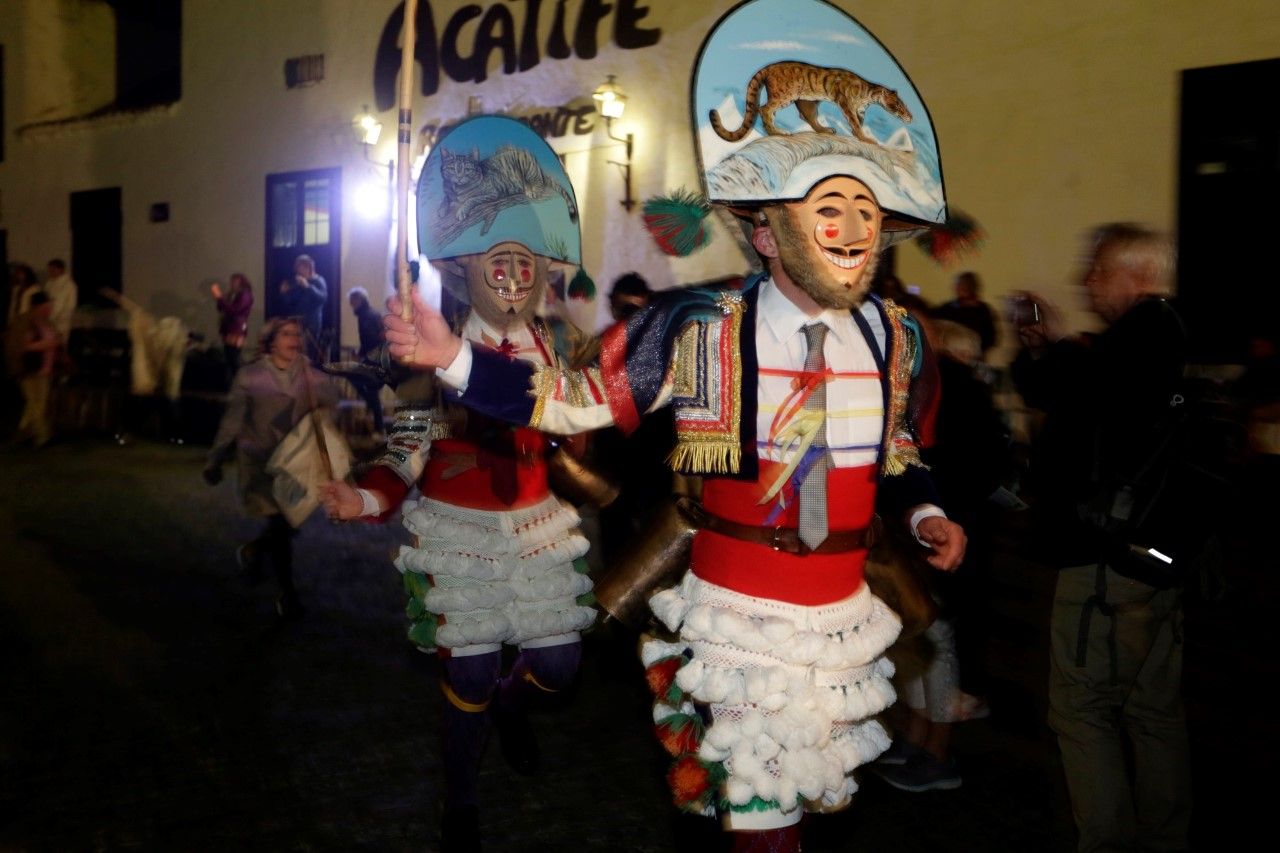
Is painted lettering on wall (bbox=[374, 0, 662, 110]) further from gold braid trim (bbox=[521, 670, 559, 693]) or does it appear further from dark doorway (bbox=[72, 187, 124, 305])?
gold braid trim (bbox=[521, 670, 559, 693])

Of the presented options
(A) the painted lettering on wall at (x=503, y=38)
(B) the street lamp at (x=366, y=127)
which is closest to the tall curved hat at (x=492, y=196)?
(A) the painted lettering on wall at (x=503, y=38)

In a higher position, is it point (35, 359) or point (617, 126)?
point (617, 126)

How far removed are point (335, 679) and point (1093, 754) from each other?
3.52m

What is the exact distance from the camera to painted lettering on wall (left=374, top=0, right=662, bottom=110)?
13609mm

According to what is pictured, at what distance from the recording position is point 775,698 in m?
2.61

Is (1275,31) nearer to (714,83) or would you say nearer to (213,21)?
(714,83)

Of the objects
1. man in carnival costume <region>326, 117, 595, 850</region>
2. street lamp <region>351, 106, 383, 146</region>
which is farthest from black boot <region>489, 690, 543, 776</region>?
street lamp <region>351, 106, 383, 146</region>

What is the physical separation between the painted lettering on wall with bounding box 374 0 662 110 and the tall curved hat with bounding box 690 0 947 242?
10.9 meters

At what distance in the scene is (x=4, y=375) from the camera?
18141 mm

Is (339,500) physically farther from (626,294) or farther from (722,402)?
(626,294)

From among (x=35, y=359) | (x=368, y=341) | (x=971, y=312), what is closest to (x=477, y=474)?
(x=971, y=312)

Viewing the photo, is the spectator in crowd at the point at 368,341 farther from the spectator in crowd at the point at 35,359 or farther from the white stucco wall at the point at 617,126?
the spectator in crowd at the point at 35,359

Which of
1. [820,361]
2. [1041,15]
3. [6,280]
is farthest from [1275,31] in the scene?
[6,280]

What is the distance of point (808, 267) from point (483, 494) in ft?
5.49
